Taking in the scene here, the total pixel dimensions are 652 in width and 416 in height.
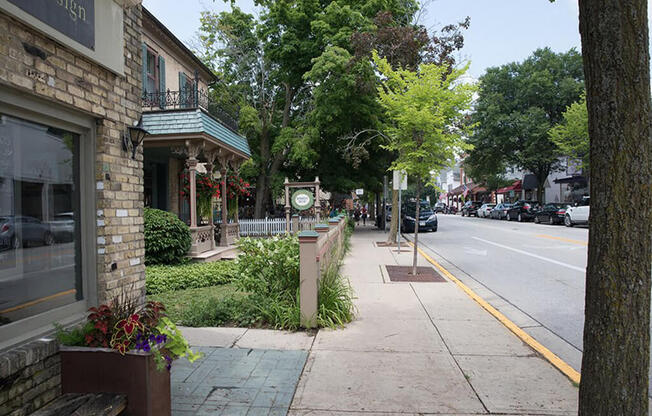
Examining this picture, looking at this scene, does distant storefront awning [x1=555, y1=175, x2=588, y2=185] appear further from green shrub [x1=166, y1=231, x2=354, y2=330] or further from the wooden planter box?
the wooden planter box

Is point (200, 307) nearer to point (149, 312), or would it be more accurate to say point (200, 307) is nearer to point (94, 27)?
point (149, 312)

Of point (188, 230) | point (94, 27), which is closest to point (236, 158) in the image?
point (188, 230)

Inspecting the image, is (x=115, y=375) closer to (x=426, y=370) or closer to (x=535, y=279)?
(x=426, y=370)

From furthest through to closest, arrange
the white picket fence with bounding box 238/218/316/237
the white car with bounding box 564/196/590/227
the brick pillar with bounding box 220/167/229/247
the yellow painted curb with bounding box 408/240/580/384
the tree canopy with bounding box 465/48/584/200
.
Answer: the tree canopy with bounding box 465/48/584/200
the white car with bounding box 564/196/590/227
the white picket fence with bounding box 238/218/316/237
the brick pillar with bounding box 220/167/229/247
the yellow painted curb with bounding box 408/240/580/384

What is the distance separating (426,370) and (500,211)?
3824 cm

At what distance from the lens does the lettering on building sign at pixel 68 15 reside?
3.04m

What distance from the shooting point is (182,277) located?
30.0 feet

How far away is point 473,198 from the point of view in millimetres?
74125

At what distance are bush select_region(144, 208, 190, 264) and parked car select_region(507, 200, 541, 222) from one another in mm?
30061

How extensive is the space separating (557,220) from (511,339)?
2670cm

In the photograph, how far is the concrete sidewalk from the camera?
3596 mm

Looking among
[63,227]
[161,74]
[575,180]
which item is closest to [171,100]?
[161,74]

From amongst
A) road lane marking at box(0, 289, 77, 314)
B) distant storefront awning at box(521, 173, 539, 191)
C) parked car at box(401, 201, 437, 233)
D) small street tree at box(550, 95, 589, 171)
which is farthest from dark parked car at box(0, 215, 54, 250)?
distant storefront awning at box(521, 173, 539, 191)

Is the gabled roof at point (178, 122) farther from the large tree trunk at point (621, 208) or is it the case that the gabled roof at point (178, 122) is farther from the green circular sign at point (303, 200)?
the large tree trunk at point (621, 208)
